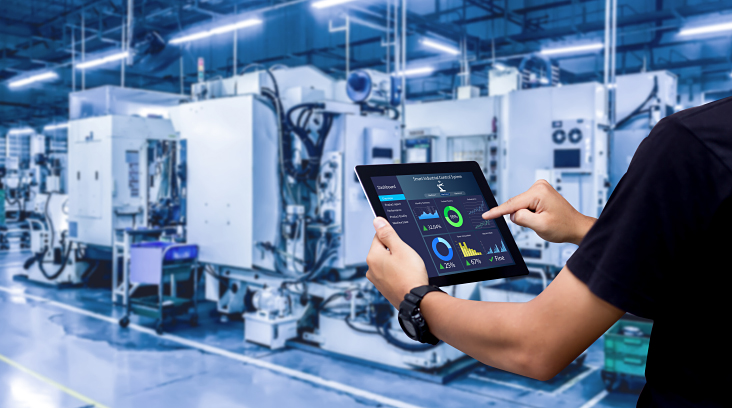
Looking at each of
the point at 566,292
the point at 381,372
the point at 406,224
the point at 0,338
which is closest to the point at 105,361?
the point at 0,338

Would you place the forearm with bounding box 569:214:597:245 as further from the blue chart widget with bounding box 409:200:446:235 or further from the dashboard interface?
the blue chart widget with bounding box 409:200:446:235

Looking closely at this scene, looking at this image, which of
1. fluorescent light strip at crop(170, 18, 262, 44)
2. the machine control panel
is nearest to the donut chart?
the machine control panel

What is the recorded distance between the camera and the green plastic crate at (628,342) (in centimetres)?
411

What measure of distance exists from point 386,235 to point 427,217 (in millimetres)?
193

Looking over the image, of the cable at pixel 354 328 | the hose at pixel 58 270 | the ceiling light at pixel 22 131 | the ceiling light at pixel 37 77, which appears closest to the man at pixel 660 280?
the cable at pixel 354 328

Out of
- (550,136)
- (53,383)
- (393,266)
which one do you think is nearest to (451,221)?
(393,266)

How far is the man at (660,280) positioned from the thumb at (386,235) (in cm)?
24

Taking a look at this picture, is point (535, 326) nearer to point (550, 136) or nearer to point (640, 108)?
point (550, 136)

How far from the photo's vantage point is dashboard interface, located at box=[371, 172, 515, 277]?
1146 millimetres

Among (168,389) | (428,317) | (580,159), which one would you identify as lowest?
(168,389)

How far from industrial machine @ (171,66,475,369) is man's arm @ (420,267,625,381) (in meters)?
4.27

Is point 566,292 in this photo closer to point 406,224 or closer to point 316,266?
point 406,224

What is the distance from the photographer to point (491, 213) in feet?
4.00

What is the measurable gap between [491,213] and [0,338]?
6076mm
